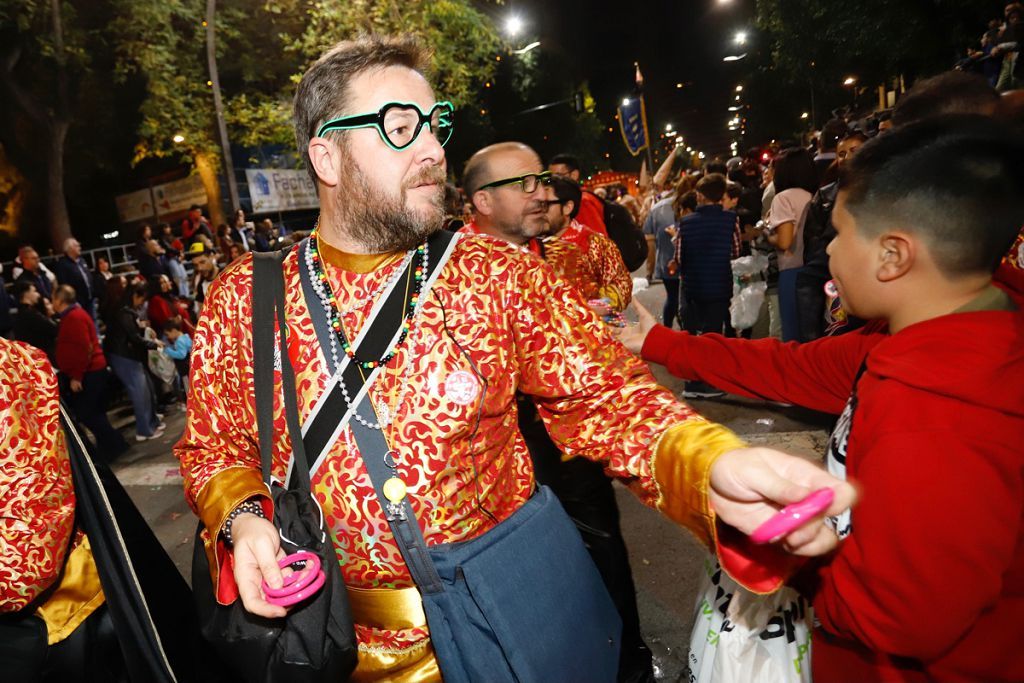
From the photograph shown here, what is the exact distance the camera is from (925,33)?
51.6ft

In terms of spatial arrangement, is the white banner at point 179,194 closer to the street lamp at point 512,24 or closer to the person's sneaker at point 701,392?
the street lamp at point 512,24

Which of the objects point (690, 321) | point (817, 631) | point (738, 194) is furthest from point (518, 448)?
point (738, 194)

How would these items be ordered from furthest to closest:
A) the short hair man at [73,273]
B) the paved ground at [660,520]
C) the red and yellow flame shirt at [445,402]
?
the short hair man at [73,273], the paved ground at [660,520], the red and yellow flame shirt at [445,402]

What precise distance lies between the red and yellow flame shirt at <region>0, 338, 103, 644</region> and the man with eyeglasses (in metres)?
0.53

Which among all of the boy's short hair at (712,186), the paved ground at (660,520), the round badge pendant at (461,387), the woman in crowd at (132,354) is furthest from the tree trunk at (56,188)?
the round badge pendant at (461,387)

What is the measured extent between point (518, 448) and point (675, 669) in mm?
1837

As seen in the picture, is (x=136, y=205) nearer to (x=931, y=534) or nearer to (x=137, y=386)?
(x=137, y=386)

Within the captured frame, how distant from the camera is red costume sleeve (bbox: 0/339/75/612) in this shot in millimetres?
1646

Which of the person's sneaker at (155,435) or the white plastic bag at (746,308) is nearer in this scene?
the white plastic bag at (746,308)

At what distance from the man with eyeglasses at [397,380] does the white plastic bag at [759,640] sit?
57 centimetres

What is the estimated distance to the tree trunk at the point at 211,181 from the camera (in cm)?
1767

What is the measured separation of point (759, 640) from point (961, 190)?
1189mm

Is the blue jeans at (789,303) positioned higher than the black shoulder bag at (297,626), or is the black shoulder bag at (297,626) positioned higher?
the black shoulder bag at (297,626)

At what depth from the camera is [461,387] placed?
1.45 metres
